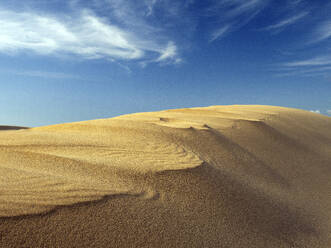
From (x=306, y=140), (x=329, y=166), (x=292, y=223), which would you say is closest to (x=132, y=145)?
(x=292, y=223)

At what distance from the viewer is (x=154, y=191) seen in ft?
5.33

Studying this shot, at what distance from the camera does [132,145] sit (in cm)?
231

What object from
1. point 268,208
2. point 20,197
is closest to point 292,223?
point 268,208

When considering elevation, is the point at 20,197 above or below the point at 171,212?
above

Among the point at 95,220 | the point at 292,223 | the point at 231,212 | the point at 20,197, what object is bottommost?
the point at 292,223

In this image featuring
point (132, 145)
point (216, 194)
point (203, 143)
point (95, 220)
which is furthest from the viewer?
point (203, 143)

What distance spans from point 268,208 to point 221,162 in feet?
1.91

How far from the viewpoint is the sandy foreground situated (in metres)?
1.25

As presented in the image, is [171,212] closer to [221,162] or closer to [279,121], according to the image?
[221,162]

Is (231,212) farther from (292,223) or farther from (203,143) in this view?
(203,143)

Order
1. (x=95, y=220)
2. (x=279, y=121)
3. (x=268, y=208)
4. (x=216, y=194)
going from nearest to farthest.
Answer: (x=95, y=220)
(x=216, y=194)
(x=268, y=208)
(x=279, y=121)

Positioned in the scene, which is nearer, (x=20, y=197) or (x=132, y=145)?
(x=20, y=197)

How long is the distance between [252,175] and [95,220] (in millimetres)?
1589

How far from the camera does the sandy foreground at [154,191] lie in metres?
1.25
